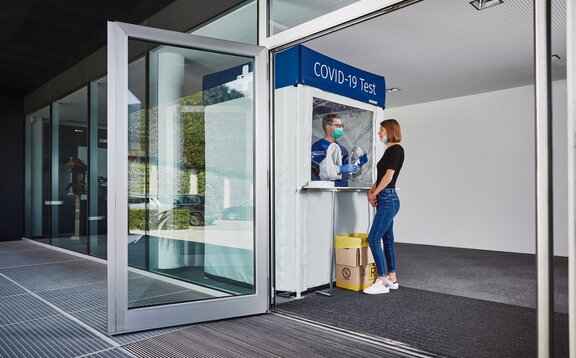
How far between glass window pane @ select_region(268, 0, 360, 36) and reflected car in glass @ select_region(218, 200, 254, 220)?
1.28m

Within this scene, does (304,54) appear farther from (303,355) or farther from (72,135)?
(72,135)

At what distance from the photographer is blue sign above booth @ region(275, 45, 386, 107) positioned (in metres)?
3.63

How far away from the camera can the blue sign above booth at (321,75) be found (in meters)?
3.63

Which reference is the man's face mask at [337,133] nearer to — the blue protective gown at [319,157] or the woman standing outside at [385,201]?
the blue protective gown at [319,157]

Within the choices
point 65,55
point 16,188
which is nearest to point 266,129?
point 65,55

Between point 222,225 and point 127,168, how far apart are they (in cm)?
84

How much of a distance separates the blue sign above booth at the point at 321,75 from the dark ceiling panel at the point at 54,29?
1452 millimetres

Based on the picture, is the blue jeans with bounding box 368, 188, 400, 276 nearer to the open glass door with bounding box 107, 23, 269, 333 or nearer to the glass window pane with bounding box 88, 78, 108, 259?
the open glass door with bounding box 107, 23, 269, 333

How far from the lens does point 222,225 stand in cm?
324

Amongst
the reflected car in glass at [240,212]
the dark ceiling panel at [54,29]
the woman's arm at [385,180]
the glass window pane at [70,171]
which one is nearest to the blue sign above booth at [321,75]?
the woman's arm at [385,180]

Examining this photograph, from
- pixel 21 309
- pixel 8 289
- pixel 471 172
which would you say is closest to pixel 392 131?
pixel 21 309

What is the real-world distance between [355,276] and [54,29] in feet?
14.2

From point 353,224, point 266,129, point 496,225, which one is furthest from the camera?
point 496,225

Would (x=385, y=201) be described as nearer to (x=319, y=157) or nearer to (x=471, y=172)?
(x=319, y=157)
